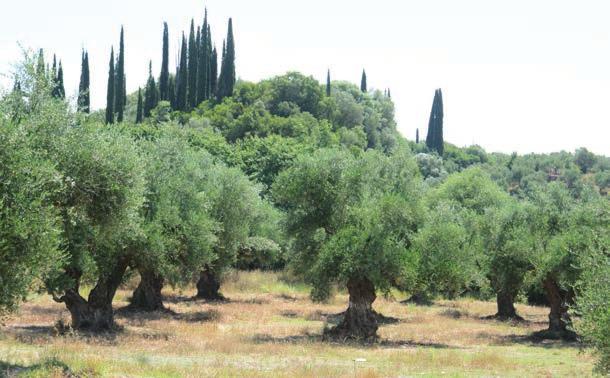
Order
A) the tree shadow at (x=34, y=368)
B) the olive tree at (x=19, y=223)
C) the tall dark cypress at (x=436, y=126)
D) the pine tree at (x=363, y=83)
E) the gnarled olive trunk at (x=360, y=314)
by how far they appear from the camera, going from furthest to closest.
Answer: the pine tree at (x=363, y=83) → the tall dark cypress at (x=436, y=126) → the gnarled olive trunk at (x=360, y=314) → the tree shadow at (x=34, y=368) → the olive tree at (x=19, y=223)

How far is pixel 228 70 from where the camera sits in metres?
122

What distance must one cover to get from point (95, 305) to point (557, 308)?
27.8m

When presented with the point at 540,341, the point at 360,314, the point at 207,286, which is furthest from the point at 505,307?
the point at 207,286

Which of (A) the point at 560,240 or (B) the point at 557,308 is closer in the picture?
(A) the point at 560,240

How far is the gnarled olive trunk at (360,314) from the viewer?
35.8 meters

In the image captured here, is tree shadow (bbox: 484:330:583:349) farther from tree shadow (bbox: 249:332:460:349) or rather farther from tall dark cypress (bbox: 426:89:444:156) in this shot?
tall dark cypress (bbox: 426:89:444:156)

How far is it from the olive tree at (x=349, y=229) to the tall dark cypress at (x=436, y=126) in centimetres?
11395

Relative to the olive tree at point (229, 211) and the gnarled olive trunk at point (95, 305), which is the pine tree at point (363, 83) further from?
the gnarled olive trunk at point (95, 305)

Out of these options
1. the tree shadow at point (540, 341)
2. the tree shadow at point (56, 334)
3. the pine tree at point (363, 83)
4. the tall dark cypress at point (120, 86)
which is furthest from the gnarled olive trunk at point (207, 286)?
the pine tree at point (363, 83)

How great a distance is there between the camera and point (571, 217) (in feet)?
132

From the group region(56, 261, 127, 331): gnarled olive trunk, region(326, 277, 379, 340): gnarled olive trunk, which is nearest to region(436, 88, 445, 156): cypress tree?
region(326, 277, 379, 340): gnarled olive trunk

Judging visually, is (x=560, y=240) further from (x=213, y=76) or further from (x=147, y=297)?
A: (x=213, y=76)

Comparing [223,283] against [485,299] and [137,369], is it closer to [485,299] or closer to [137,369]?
[485,299]

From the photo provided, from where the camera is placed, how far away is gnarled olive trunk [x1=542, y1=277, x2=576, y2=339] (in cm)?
4000
